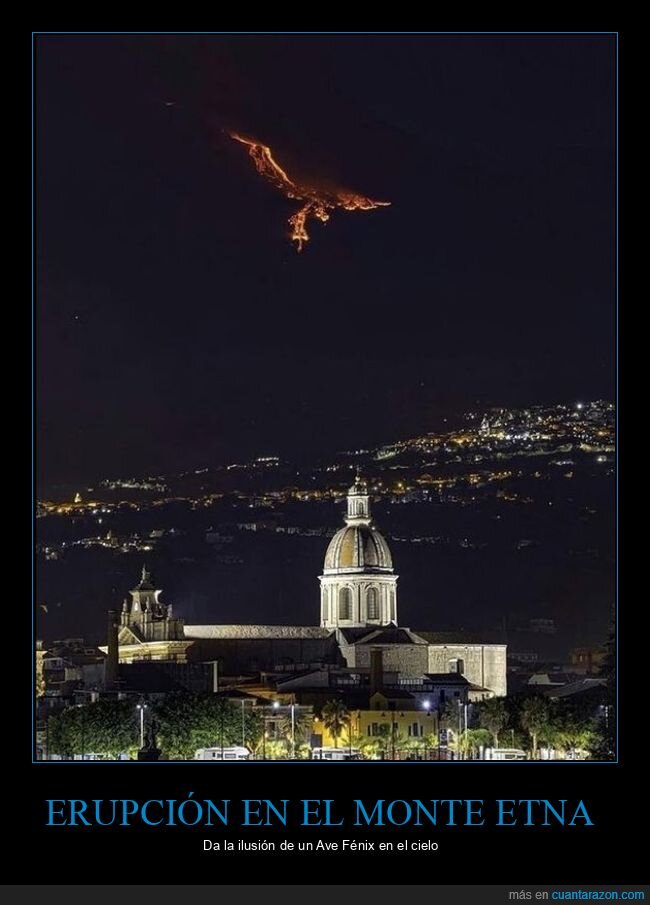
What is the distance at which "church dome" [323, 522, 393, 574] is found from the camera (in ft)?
196

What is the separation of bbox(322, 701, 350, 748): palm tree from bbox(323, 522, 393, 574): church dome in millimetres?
12660

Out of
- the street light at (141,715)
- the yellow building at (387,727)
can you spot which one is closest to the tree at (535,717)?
the yellow building at (387,727)

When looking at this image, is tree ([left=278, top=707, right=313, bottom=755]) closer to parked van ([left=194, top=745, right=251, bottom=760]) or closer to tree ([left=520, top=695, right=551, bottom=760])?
parked van ([left=194, top=745, right=251, bottom=760])

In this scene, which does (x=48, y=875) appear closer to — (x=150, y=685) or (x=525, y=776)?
(x=525, y=776)

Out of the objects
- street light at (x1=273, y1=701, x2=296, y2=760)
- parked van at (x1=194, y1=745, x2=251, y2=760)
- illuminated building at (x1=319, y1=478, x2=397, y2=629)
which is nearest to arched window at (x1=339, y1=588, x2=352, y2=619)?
illuminated building at (x1=319, y1=478, x2=397, y2=629)

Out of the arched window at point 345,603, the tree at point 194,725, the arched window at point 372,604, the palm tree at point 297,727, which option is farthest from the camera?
the arched window at point 345,603

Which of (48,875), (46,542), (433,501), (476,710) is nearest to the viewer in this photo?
(48,875)

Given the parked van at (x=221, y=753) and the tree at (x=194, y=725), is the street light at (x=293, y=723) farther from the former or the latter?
the parked van at (x=221, y=753)

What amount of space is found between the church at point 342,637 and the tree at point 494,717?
881 cm

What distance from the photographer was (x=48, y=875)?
2083cm

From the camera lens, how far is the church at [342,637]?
2221 inches

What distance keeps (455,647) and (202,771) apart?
36.9 meters

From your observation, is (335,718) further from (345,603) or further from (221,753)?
(345,603)

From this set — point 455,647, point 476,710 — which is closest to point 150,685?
point 476,710
